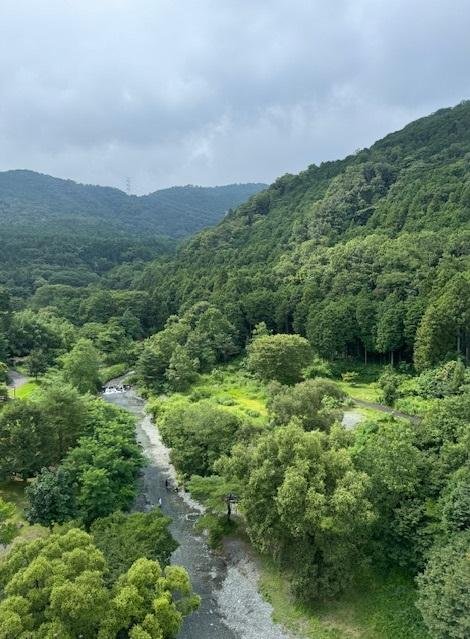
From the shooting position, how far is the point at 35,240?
470ft

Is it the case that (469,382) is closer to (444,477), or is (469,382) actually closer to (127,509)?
(444,477)

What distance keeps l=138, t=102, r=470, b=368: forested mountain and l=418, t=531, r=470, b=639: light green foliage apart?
29133 millimetres

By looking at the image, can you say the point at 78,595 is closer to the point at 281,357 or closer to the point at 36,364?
the point at 281,357

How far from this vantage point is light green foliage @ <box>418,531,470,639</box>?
1695 cm

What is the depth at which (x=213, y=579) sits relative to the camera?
24.5m

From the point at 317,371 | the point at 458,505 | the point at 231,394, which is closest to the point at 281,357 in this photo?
the point at 317,371

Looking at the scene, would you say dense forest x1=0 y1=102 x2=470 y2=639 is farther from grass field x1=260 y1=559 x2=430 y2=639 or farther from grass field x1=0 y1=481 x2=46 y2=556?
grass field x1=0 y1=481 x2=46 y2=556

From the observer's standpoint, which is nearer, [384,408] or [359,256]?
[384,408]

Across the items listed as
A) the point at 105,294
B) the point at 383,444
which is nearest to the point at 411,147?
the point at 105,294

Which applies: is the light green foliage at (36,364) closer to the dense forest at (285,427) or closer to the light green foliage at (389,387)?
the dense forest at (285,427)

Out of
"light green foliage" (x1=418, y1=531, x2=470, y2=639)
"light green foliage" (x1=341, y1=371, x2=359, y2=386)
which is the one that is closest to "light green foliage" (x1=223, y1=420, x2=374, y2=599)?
"light green foliage" (x1=418, y1=531, x2=470, y2=639)

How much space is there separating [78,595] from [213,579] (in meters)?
10.6

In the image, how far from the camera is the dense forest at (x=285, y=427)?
17.9 m

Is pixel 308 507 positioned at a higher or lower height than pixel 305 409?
lower
